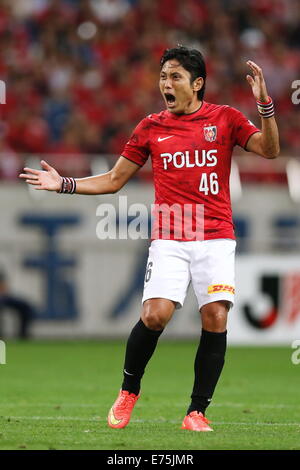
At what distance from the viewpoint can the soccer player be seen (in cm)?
674

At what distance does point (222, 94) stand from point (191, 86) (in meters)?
11.4

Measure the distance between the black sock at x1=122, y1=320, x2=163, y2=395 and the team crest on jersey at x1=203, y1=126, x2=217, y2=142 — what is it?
3.90 feet

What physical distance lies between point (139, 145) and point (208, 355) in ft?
4.53

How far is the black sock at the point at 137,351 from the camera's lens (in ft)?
22.4

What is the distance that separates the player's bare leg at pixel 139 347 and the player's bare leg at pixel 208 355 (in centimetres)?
24

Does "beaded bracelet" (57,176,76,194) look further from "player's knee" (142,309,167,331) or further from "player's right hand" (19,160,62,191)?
"player's knee" (142,309,167,331)

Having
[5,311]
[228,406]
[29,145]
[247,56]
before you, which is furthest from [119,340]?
[228,406]

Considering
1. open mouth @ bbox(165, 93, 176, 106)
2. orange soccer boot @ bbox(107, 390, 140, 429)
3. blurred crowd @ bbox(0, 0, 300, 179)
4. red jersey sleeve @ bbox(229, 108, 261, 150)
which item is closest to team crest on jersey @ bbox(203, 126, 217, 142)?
red jersey sleeve @ bbox(229, 108, 261, 150)

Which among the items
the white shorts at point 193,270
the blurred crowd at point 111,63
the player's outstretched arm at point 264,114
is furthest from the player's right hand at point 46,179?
the blurred crowd at point 111,63

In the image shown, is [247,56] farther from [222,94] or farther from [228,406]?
[228,406]

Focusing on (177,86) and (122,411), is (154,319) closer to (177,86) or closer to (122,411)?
(122,411)

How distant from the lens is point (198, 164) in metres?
6.84

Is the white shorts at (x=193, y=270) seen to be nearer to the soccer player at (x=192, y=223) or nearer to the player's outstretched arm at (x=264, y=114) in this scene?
the soccer player at (x=192, y=223)

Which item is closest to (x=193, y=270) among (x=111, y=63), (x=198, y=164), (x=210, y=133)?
(x=198, y=164)
